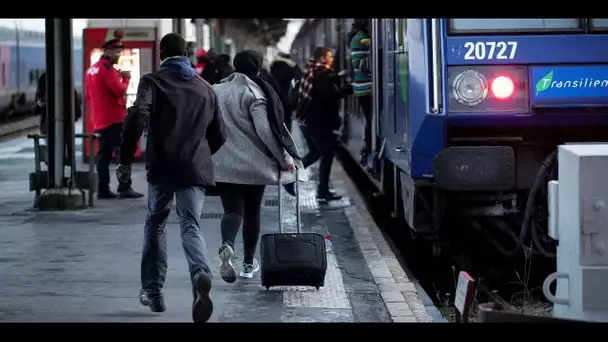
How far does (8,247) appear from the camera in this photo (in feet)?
33.7

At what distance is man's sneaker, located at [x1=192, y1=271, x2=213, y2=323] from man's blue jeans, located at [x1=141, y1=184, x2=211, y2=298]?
12cm

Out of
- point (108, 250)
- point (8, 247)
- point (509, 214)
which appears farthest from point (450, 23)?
point (8, 247)

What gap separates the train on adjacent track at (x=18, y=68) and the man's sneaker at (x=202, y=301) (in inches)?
846

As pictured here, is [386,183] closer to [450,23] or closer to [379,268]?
[379,268]

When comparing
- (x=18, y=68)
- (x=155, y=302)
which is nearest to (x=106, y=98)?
(x=155, y=302)

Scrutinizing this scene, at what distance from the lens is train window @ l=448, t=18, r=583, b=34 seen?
8727 millimetres

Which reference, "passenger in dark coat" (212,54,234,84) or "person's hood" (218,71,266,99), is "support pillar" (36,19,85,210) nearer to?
"passenger in dark coat" (212,54,234,84)

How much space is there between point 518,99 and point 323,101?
524 cm

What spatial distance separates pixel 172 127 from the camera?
7262 millimetres

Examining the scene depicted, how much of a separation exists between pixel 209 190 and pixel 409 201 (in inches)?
73.0

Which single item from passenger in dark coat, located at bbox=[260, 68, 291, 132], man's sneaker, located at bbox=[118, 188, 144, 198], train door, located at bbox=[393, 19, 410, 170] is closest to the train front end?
train door, located at bbox=[393, 19, 410, 170]

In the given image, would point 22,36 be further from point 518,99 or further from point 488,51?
point 518,99

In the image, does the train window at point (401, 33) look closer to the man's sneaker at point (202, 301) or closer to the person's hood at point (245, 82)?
the person's hood at point (245, 82)
